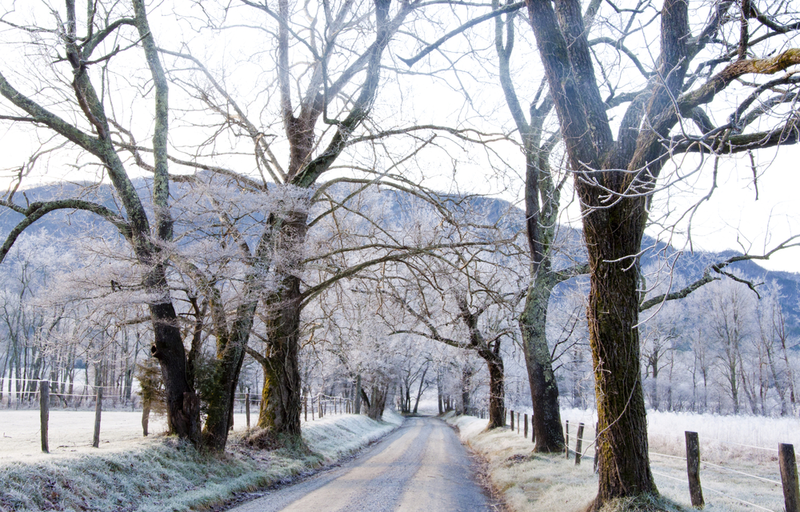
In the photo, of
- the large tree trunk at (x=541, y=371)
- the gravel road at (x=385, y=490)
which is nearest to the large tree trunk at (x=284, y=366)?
the gravel road at (x=385, y=490)

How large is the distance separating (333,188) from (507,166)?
547cm

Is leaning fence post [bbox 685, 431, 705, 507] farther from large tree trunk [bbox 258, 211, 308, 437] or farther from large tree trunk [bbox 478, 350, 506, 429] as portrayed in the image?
large tree trunk [bbox 478, 350, 506, 429]

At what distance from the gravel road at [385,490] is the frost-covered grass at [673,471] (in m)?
0.78

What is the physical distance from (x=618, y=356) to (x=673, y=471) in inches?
259

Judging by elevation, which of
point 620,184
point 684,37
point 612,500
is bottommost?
point 612,500

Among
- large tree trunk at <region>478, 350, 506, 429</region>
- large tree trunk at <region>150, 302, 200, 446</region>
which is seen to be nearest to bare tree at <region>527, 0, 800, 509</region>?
large tree trunk at <region>150, 302, 200, 446</region>

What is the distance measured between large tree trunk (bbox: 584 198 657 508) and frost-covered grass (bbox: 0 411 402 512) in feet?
17.8

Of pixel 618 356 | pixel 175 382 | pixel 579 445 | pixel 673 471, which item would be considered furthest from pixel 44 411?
pixel 673 471

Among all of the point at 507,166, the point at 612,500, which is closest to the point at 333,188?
the point at 507,166

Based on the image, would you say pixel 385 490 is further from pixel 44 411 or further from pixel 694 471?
pixel 44 411

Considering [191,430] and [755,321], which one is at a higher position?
[755,321]

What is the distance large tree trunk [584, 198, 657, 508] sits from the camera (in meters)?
5.00

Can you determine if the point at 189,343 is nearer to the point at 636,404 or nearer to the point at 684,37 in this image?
the point at 636,404

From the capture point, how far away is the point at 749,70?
4039mm
